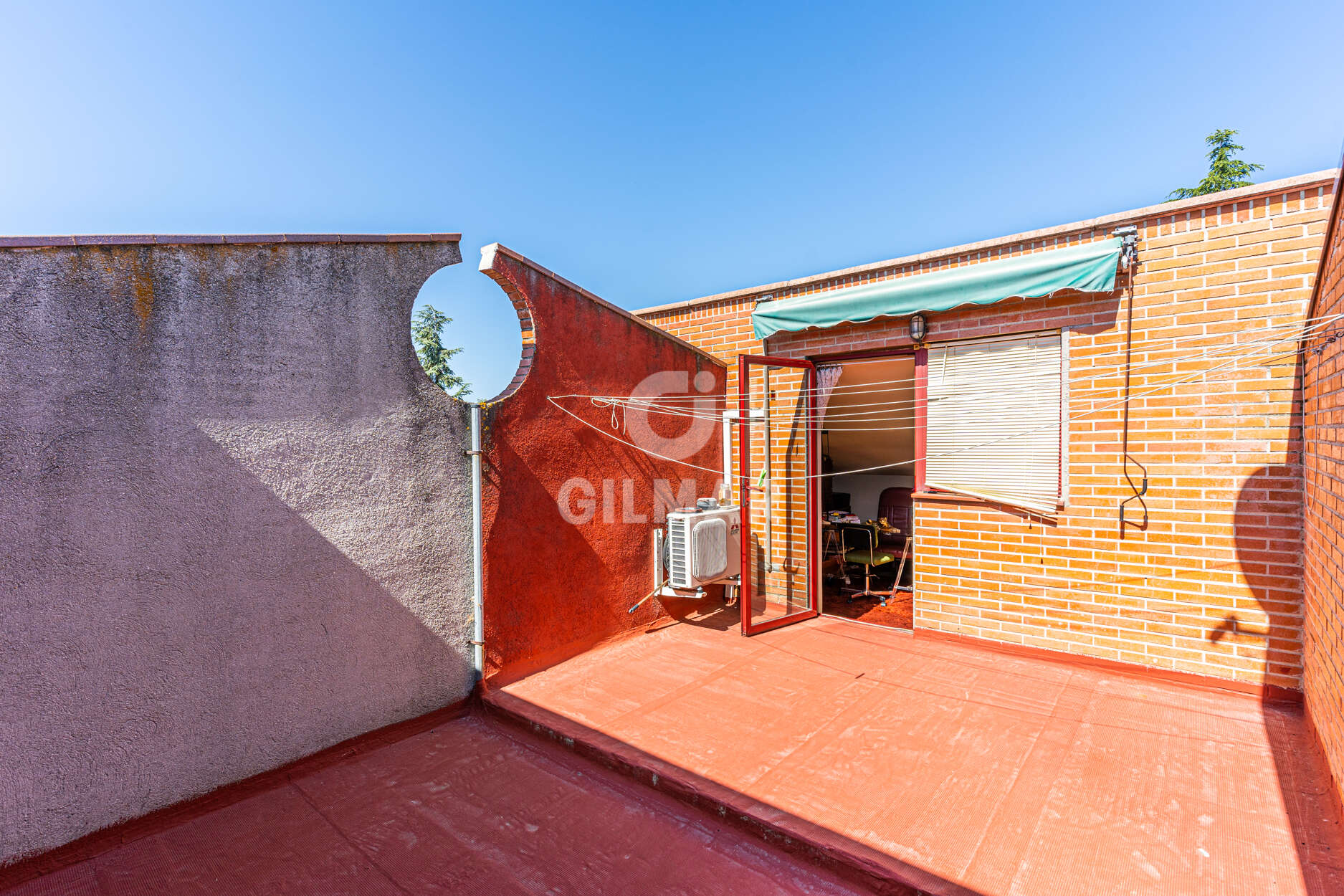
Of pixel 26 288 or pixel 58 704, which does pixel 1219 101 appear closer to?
pixel 26 288

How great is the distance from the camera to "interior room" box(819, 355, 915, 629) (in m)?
5.96

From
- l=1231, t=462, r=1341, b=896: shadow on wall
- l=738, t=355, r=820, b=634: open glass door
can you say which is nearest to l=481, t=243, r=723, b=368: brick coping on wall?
l=738, t=355, r=820, b=634: open glass door

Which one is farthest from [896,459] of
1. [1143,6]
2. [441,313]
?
[441,313]

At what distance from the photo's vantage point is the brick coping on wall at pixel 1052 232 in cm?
325

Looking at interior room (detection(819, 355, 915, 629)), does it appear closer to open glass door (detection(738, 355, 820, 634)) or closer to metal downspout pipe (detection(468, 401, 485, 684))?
open glass door (detection(738, 355, 820, 634))

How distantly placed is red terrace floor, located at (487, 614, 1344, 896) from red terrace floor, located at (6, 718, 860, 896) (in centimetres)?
16

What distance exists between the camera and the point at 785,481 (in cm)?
561

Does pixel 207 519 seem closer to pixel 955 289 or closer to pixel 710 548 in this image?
pixel 710 548

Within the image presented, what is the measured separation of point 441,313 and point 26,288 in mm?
22634

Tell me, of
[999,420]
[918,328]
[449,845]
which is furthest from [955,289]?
[449,845]

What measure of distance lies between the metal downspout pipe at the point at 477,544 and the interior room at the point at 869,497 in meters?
2.87

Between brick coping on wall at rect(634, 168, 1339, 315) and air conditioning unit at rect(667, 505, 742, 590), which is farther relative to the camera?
air conditioning unit at rect(667, 505, 742, 590)

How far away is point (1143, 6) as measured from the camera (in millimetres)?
4414

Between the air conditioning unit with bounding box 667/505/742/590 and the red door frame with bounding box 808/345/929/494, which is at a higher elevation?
the red door frame with bounding box 808/345/929/494
